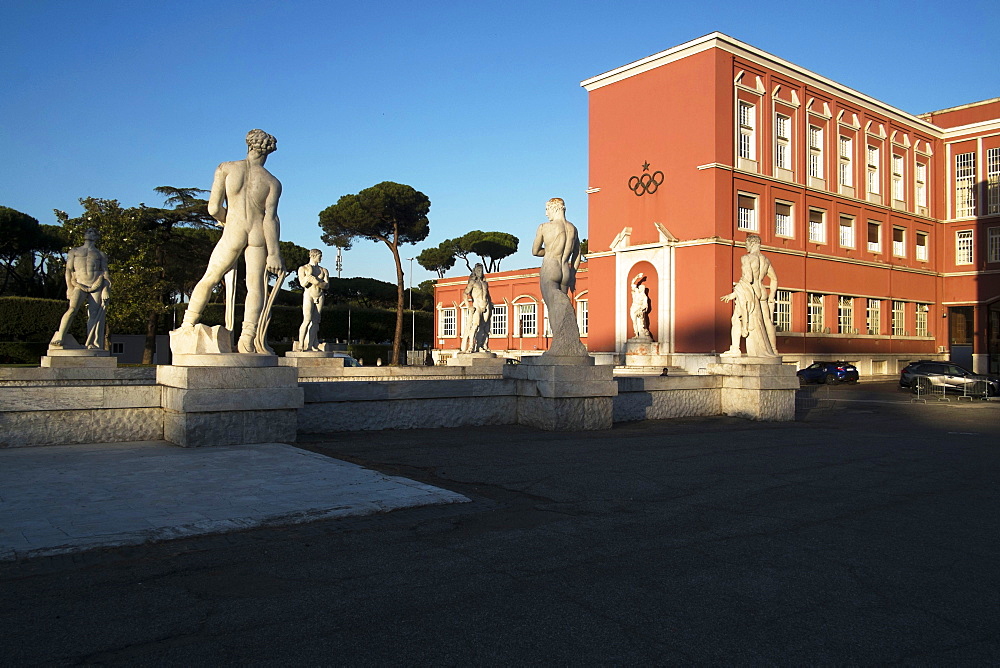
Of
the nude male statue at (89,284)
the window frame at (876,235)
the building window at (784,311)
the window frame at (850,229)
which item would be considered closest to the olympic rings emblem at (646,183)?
the building window at (784,311)

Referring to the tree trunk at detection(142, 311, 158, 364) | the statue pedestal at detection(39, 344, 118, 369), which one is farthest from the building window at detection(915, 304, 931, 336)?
the statue pedestal at detection(39, 344, 118, 369)

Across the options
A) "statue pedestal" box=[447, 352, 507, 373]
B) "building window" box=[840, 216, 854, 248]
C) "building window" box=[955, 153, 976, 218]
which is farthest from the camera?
"building window" box=[955, 153, 976, 218]

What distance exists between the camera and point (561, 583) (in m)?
4.04

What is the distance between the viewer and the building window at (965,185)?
136ft

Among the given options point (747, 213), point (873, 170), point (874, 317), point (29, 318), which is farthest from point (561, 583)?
point (873, 170)

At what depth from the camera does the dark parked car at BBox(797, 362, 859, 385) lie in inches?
1237

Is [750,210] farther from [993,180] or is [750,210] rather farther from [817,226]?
[993,180]

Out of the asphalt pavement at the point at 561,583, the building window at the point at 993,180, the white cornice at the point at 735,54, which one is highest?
the white cornice at the point at 735,54

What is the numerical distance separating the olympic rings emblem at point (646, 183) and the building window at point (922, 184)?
18.3 meters

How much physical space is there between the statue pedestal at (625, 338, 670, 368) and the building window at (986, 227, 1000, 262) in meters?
21.3

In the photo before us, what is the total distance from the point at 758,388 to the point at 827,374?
20.3 m

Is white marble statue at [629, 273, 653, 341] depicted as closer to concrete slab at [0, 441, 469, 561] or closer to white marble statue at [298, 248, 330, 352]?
white marble statue at [298, 248, 330, 352]

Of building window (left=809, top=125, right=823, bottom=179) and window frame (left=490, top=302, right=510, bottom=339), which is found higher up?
building window (left=809, top=125, right=823, bottom=179)

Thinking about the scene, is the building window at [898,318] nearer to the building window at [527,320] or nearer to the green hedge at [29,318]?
the building window at [527,320]
